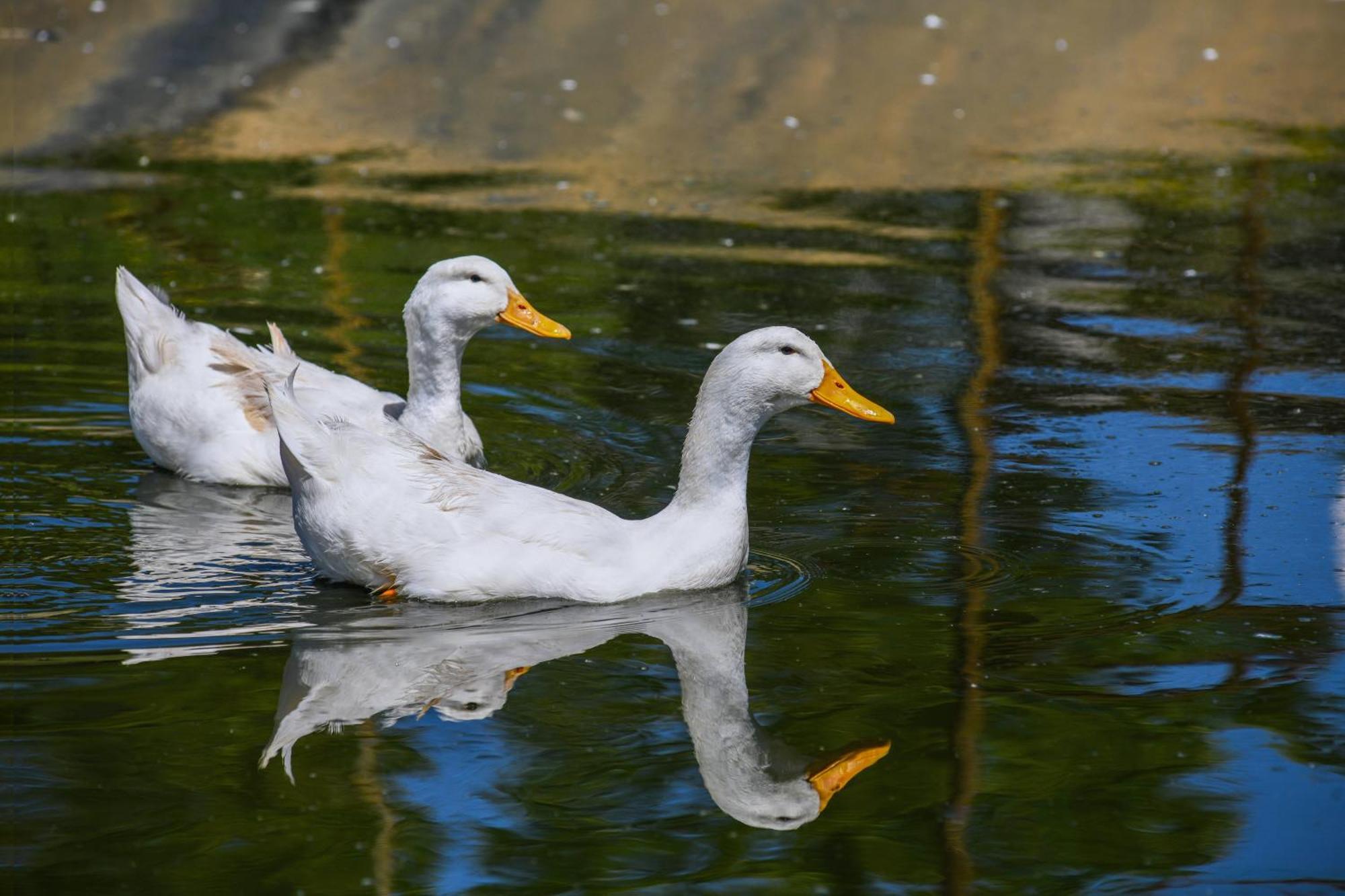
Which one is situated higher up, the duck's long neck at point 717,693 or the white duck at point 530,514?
the white duck at point 530,514

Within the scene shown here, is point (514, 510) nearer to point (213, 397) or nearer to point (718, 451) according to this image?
point (718, 451)

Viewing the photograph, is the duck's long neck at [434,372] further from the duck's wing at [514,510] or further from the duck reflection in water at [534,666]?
the duck reflection in water at [534,666]

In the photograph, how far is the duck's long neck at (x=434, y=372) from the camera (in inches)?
332

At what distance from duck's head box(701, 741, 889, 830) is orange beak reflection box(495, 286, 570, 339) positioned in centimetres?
341

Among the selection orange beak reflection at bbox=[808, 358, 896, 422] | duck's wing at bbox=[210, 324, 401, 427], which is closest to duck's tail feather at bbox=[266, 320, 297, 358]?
duck's wing at bbox=[210, 324, 401, 427]

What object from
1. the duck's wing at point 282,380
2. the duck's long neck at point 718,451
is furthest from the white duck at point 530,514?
the duck's wing at point 282,380

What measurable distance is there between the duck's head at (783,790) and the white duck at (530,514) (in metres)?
1.41

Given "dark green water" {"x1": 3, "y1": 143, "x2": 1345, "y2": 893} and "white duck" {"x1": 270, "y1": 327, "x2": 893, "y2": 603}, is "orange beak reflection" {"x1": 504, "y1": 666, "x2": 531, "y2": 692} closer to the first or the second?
"dark green water" {"x1": 3, "y1": 143, "x2": 1345, "y2": 893}

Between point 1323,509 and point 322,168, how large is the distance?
10081 mm

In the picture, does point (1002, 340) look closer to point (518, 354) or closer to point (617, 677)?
point (518, 354)

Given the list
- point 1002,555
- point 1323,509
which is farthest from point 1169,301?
point 1002,555

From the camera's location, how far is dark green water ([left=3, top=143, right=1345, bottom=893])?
512 cm

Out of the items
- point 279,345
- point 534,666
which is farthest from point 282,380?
point 534,666

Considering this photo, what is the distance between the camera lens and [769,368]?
6961mm
